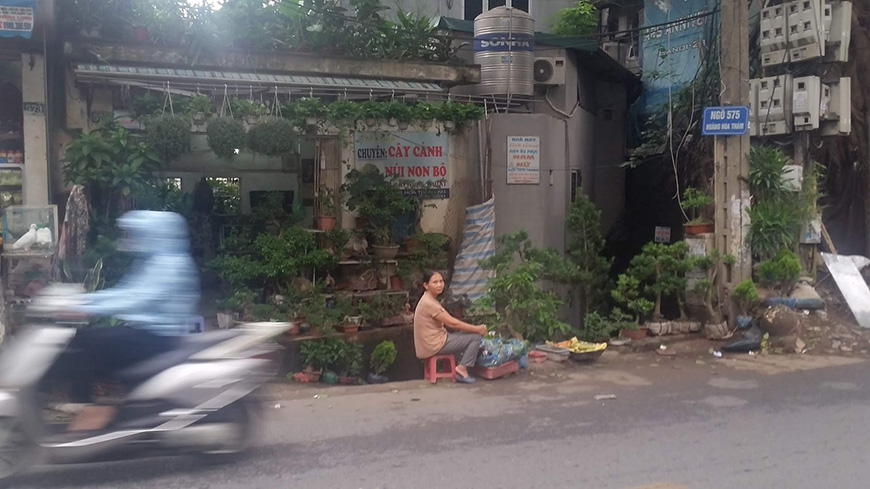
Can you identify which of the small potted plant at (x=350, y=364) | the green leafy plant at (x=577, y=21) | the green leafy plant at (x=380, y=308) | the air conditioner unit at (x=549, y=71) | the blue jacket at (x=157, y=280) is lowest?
the small potted plant at (x=350, y=364)

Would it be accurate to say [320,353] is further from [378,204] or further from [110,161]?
[110,161]

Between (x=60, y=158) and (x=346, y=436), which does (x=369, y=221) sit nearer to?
(x=60, y=158)

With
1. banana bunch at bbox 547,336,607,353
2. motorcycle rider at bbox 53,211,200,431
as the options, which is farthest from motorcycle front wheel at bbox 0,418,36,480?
banana bunch at bbox 547,336,607,353

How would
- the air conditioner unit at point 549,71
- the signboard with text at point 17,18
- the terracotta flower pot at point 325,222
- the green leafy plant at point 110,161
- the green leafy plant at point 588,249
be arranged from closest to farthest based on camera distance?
the signboard with text at point 17,18 → the green leafy plant at point 110,161 → the terracotta flower pot at point 325,222 → the green leafy plant at point 588,249 → the air conditioner unit at point 549,71

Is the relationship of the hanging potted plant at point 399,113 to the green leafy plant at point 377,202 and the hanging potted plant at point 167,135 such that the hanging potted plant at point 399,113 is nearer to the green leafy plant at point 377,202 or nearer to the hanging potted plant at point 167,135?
the green leafy plant at point 377,202

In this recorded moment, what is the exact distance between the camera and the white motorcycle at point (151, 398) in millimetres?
4605

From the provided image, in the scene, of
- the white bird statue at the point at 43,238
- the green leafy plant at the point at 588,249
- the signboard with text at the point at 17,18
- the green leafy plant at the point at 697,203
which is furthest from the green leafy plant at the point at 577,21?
the white bird statue at the point at 43,238

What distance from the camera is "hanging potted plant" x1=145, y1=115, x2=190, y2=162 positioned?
8.81m

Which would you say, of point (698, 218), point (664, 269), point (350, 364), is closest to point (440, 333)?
point (350, 364)

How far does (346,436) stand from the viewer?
235 inches

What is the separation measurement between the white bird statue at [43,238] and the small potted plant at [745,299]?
322 inches

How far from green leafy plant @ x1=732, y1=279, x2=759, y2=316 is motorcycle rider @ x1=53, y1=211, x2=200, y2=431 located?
22.7 feet

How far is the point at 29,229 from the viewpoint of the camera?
28.7 ft

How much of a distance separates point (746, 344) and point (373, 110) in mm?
5491
